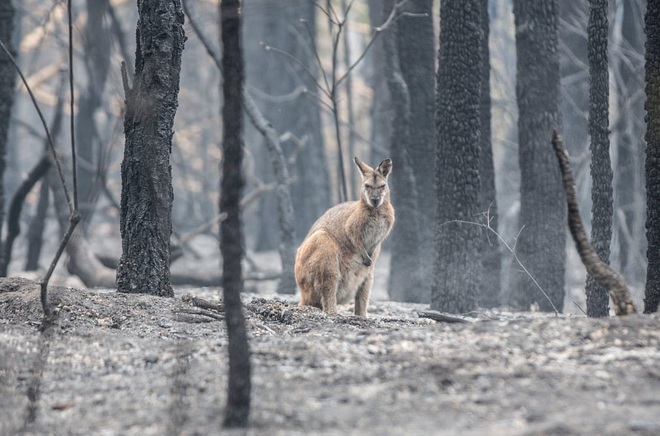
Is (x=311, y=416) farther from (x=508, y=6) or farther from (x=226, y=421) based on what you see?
(x=508, y=6)

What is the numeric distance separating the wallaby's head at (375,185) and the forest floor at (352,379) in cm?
260

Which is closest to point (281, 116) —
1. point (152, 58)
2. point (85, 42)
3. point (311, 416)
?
point (85, 42)

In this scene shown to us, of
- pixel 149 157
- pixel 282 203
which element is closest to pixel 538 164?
pixel 282 203

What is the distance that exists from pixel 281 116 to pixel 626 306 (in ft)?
65.9

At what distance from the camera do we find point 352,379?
6.35 m

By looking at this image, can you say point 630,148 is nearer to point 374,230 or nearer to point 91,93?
point 374,230

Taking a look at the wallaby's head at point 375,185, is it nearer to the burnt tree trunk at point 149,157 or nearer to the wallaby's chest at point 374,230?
the wallaby's chest at point 374,230

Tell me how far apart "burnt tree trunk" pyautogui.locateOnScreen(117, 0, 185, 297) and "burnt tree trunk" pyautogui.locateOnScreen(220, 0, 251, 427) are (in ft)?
14.6

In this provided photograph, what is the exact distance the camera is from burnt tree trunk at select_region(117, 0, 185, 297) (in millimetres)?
10039

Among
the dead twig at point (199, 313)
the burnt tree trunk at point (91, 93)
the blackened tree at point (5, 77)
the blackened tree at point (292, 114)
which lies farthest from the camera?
the blackened tree at point (292, 114)

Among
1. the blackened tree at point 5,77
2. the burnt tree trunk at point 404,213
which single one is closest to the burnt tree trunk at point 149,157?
the blackened tree at point 5,77

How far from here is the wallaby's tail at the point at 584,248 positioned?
6.87 meters

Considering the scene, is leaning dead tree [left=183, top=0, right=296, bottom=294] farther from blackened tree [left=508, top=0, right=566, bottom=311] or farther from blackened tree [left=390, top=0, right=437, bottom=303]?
blackened tree [left=508, top=0, right=566, bottom=311]

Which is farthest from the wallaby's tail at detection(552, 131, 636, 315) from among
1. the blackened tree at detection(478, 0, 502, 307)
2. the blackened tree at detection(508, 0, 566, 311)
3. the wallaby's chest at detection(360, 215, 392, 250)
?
the blackened tree at detection(478, 0, 502, 307)
